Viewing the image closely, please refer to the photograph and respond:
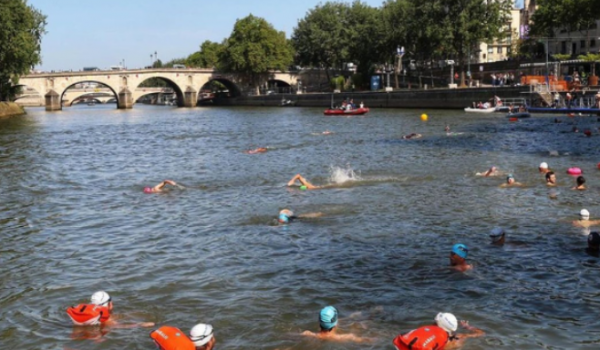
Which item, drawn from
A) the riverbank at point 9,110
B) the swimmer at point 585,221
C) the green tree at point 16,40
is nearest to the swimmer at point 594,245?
the swimmer at point 585,221

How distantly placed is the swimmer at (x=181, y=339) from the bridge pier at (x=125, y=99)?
383 ft

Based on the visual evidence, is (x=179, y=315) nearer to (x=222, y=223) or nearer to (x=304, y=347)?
(x=304, y=347)

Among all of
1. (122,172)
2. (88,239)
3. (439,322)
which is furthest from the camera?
(122,172)

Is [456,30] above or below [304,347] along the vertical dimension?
above

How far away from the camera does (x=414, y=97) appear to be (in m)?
82.2

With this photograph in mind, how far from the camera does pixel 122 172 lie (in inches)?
1234

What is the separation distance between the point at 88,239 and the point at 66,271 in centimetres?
283

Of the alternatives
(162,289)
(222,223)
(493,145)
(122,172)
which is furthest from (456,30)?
(162,289)

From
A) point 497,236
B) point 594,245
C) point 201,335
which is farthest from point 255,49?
point 201,335

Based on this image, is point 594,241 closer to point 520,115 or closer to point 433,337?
point 433,337

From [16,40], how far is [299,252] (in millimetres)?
68074

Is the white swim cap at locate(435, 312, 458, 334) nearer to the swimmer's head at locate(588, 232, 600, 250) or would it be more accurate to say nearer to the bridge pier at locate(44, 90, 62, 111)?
the swimmer's head at locate(588, 232, 600, 250)

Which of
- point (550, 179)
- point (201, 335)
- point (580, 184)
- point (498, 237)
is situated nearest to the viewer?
point (201, 335)

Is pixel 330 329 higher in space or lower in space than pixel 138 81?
lower
